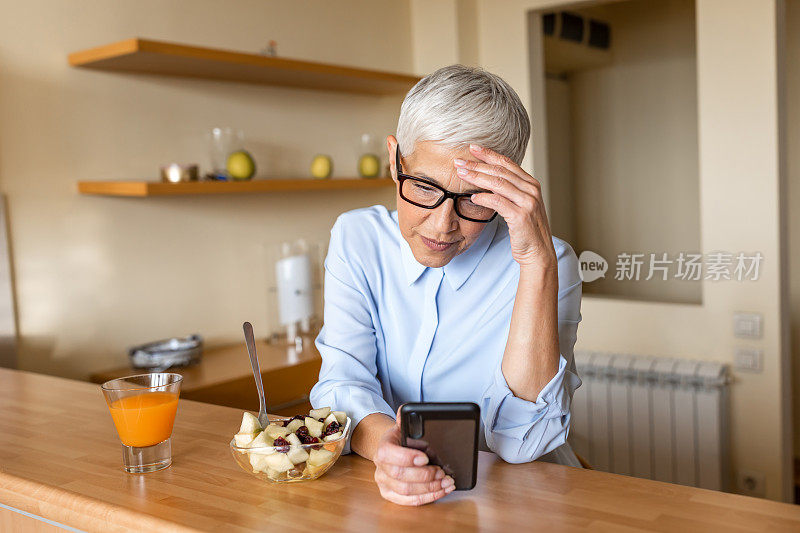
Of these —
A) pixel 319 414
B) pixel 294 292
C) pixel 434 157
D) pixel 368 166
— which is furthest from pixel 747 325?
pixel 319 414

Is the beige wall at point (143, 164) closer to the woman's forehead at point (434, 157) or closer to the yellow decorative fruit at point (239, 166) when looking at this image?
the yellow decorative fruit at point (239, 166)

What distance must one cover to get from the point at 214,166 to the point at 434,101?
1801 mm

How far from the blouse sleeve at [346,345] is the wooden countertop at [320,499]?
0.43 feet

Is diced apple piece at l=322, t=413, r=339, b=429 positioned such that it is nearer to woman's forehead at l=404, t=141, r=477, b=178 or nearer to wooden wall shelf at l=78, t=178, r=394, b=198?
woman's forehead at l=404, t=141, r=477, b=178

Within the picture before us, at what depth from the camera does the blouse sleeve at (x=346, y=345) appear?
1267 millimetres

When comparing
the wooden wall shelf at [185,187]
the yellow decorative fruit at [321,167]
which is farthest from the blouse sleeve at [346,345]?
the yellow decorative fruit at [321,167]

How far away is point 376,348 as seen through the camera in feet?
4.76

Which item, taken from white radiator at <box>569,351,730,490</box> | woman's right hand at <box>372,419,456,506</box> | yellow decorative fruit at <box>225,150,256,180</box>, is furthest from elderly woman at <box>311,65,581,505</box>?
white radiator at <box>569,351,730,490</box>

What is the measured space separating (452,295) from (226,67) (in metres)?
1.69

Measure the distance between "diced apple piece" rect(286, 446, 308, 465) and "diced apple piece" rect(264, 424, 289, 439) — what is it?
4 cm

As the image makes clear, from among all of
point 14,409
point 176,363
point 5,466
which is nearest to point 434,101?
point 5,466

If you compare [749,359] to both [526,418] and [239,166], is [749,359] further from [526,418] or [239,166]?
[526,418]

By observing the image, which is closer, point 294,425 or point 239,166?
point 294,425

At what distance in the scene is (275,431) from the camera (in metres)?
1.05
